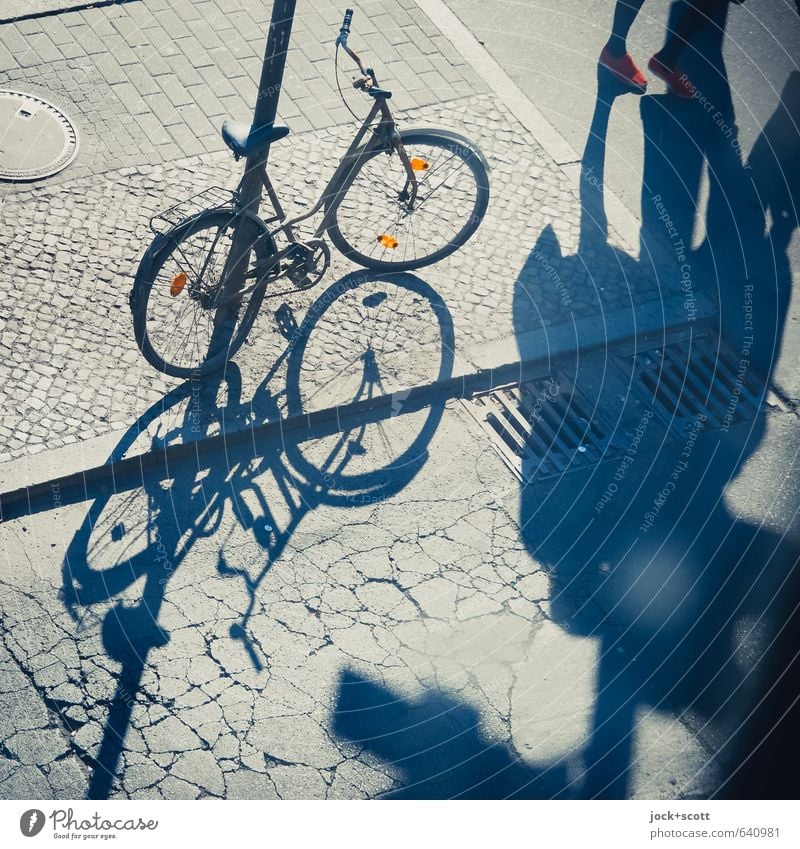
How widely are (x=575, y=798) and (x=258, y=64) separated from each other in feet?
18.4

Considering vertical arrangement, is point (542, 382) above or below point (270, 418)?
above

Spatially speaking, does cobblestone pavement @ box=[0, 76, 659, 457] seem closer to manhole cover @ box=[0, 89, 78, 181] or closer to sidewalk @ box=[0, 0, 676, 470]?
sidewalk @ box=[0, 0, 676, 470]

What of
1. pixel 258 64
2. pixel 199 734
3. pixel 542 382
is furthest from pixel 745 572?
pixel 258 64

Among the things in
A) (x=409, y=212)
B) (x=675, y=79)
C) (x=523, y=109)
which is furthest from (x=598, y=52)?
(x=409, y=212)

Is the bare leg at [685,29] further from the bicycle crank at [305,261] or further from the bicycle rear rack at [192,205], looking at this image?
the bicycle rear rack at [192,205]

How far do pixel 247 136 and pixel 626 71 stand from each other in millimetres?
3873

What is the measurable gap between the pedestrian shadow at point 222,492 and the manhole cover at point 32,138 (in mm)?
2057

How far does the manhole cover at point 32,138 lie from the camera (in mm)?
6262

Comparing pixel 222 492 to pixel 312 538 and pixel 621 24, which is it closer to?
pixel 312 538

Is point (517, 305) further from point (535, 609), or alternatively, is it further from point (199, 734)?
point (199, 734)

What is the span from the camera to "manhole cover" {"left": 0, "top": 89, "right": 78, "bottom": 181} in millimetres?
6262

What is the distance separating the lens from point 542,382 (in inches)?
230

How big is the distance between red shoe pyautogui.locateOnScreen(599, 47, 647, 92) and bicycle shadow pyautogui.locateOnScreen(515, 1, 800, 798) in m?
0.89

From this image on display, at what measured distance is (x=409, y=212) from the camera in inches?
235
